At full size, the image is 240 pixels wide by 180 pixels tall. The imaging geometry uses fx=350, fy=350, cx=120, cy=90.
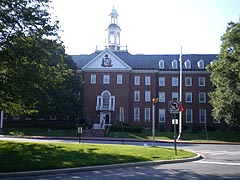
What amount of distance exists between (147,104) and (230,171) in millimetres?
46851

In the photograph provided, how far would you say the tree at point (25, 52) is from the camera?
16.3 metres

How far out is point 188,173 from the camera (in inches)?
480

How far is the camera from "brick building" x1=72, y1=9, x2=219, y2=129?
59.1 m

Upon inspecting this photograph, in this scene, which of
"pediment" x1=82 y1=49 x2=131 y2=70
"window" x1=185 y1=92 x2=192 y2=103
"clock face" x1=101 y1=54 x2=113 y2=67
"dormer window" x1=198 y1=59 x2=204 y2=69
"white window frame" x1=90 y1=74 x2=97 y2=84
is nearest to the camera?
"pediment" x1=82 y1=49 x2=131 y2=70

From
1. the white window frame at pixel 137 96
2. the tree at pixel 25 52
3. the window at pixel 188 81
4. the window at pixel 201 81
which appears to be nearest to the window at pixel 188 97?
the window at pixel 188 81

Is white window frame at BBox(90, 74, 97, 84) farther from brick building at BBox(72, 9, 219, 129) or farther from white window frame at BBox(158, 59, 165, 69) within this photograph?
white window frame at BBox(158, 59, 165, 69)

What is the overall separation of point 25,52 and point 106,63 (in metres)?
42.6

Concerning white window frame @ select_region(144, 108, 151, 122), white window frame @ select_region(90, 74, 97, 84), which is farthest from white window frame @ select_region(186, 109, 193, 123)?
white window frame @ select_region(90, 74, 97, 84)

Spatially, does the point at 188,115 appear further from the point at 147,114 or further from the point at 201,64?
the point at 201,64

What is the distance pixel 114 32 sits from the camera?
71500mm

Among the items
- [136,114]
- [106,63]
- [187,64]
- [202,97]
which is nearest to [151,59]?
[187,64]

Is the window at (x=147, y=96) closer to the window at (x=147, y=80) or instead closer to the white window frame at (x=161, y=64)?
the window at (x=147, y=80)

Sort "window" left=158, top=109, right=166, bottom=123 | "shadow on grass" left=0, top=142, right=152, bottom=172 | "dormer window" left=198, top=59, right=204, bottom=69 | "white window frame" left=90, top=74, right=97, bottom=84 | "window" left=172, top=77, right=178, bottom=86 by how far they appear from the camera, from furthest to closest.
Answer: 1. "dormer window" left=198, top=59, right=204, bottom=69
2. "window" left=172, top=77, right=178, bottom=86
3. "window" left=158, top=109, right=166, bottom=123
4. "white window frame" left=90, top=74, right=97, bottom=84
5. "shadow on grass" left=0, top=142, right=152, bottom=172

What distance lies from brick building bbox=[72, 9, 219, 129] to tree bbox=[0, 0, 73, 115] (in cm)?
3953
